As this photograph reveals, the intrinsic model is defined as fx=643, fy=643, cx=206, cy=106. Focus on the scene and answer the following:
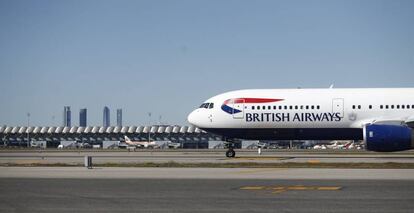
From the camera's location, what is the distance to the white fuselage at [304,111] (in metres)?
39.4

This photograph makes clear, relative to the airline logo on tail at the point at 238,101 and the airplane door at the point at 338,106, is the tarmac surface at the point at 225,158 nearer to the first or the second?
the airplane door at the point at 338,106

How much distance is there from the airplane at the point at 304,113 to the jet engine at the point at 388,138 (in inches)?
141

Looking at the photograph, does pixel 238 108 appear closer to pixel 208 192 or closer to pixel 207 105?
pixel 207 105

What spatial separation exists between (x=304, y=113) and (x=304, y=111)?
128mm

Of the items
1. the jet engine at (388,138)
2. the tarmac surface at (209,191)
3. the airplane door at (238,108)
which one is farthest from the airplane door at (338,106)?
the tarmac surface at (209,191)

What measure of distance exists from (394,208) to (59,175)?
1433 centimetres

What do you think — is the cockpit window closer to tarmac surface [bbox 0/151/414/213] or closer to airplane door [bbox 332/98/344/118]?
airplane door [bbox 332/98/344/118]

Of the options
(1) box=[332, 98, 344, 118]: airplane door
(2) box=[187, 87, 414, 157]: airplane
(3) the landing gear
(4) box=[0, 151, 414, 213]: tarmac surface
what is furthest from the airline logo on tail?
(4) box=[0, 151, 414, 213]: tarmac surface

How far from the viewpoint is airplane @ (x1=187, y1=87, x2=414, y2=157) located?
39438 mm

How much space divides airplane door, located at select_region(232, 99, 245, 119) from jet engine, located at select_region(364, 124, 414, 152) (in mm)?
9199

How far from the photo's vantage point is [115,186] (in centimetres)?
1986

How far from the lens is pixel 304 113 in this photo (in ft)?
131

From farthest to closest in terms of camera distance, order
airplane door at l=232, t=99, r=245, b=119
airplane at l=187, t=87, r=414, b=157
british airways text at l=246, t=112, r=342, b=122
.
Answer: airplane door at l=232, t=99, r=245, b=119
british airways text at l=246, t=112, r=342, b=122
airplane at l=187, t=87, r=414, b=157

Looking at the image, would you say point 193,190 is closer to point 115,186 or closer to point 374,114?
point 115,186
